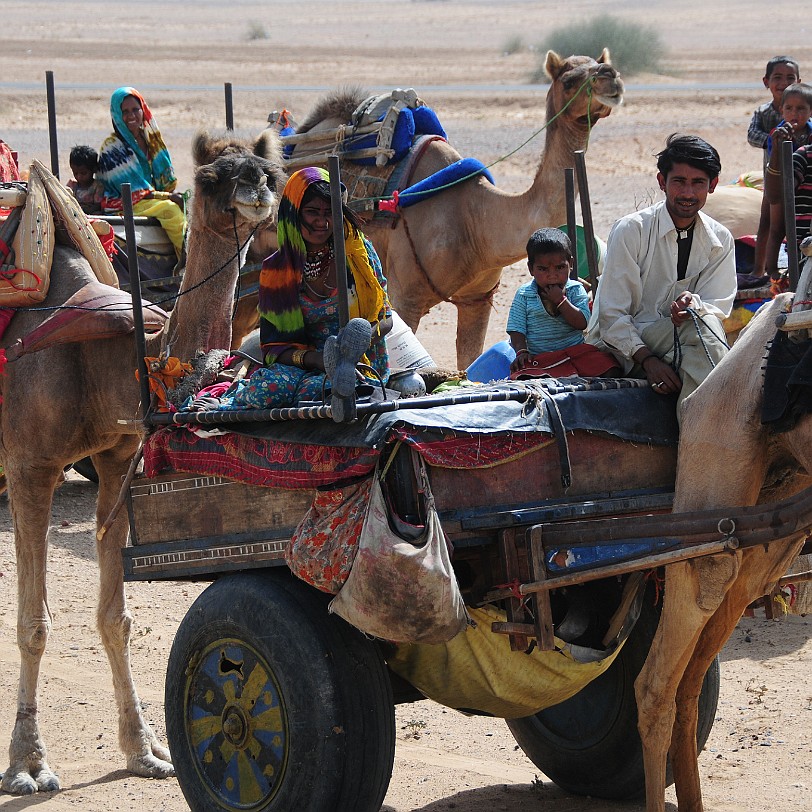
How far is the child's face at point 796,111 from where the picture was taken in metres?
8.51

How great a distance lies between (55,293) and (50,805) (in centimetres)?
231

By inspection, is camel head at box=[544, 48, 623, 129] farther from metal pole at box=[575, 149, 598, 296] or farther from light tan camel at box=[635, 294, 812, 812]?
light tan camel at box=[635, 294, 812, 812]

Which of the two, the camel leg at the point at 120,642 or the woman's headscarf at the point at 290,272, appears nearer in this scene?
the woman's headscarf at the point at 290,272

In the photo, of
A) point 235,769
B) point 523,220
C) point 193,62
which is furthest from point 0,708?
point 193,62

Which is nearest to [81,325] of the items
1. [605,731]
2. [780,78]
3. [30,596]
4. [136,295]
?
[136,295]

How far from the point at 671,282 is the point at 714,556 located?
3.92ft

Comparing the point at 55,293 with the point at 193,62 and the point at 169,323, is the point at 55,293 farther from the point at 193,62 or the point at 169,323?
the point at 193,62

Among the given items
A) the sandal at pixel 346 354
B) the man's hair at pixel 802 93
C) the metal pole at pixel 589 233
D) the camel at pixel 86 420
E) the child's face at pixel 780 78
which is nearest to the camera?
the sandal at pixel 346 354

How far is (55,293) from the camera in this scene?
642 centimetres

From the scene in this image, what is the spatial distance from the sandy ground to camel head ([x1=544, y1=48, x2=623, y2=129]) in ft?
12.2

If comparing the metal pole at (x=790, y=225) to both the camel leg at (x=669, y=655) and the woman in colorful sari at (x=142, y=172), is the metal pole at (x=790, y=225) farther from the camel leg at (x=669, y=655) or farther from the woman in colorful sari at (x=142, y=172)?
the woman in colorful sari at (x=142, y=172)

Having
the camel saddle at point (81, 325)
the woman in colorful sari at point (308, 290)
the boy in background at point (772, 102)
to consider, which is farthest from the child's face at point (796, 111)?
the camel saddle at point (81, 325)

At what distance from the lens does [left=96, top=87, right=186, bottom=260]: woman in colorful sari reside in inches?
401

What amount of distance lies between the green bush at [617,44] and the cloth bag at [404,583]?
4342cm
